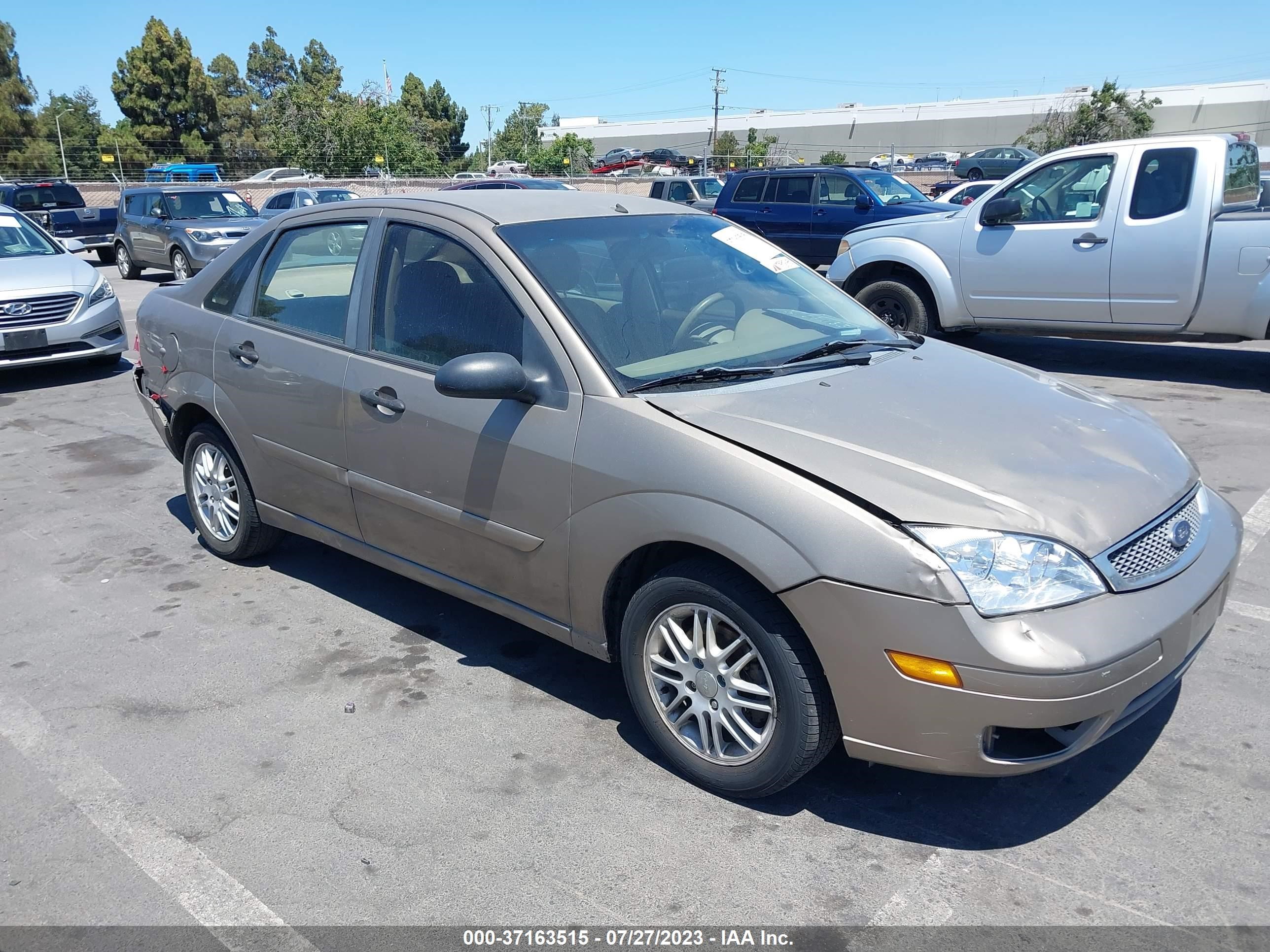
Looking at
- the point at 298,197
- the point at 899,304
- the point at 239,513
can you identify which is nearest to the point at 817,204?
the point at 899,304

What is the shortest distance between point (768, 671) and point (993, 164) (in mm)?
45682

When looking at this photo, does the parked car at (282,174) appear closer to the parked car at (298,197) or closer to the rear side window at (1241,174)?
the parked car at (298,197)

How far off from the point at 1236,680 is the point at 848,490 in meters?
2.03

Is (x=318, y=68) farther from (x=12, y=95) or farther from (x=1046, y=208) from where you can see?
(x=1046, y=208)

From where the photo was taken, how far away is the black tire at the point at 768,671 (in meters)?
2.81

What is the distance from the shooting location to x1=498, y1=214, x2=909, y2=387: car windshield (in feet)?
11.5

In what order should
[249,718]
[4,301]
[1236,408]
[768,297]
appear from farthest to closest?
[4,301] < [1236,408] < [768,297] < [249,718]

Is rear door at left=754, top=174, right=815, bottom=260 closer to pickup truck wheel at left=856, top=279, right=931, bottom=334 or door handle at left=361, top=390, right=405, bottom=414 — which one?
pickup truck wheel at left=856, top=279, right=931, bottom=334

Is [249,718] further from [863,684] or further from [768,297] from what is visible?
[768,297]

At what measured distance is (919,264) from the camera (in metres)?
9.39

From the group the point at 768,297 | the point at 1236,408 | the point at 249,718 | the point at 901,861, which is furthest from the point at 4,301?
the point at 1236,408

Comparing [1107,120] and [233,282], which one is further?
[1107,120]

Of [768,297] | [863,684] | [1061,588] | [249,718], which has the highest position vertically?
[768,297]

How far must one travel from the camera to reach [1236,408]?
7.63m
